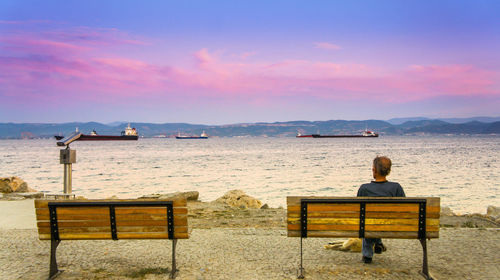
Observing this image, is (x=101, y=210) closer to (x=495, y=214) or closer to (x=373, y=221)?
(x=373, y=221)

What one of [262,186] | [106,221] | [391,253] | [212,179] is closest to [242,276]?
[106,221]

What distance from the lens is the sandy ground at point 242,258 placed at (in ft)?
18.6

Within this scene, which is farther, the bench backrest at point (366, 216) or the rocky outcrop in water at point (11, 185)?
the rocky outcrop in water at point (11, 185)

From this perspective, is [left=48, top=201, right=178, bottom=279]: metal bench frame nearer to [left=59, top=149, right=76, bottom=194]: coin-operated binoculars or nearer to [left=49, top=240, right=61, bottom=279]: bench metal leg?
[left=49, top=240, right=61, bottom=279]: bench metal leg

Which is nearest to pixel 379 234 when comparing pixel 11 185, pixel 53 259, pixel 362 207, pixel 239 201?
pixel 362 207

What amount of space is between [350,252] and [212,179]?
22.7 metres

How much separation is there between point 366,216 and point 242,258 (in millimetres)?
2140

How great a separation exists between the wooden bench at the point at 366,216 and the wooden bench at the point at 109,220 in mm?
1491

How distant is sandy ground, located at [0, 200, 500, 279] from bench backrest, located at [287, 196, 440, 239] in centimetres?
65

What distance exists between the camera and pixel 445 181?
26.7 meters

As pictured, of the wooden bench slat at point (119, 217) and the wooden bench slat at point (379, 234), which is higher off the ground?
the wooden bench slat at point (119, 217)

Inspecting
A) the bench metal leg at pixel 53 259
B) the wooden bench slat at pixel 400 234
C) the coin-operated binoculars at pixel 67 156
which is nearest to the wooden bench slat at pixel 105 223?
the bench metal leg at pixel 53 259

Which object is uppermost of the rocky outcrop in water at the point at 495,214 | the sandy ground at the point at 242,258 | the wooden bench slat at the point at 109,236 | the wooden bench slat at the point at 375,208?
the wooden bench slat at the point at 375,208

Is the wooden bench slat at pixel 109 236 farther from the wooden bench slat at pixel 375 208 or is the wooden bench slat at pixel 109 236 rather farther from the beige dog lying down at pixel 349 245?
the beige dog lying down at pixel 349 245
